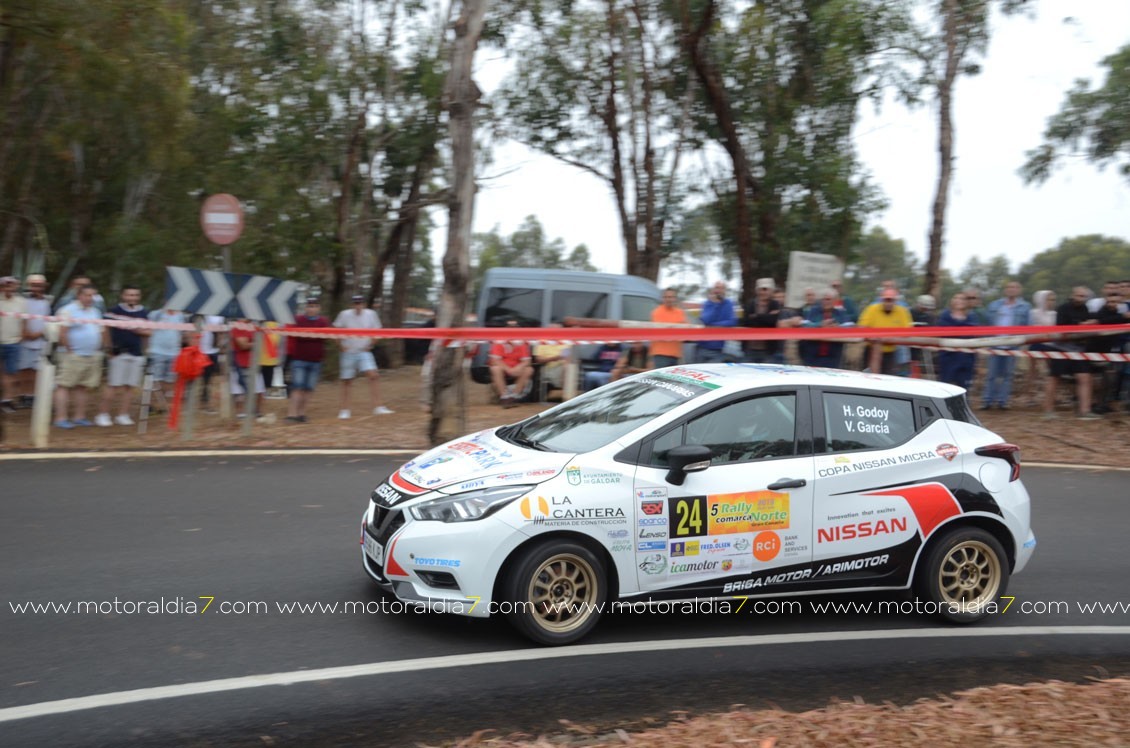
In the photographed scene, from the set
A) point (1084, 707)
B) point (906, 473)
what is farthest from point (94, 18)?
point (1084, 707)

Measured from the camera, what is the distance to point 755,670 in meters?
5.86

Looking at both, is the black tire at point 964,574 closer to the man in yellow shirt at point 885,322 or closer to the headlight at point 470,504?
the headlight at point 470,504

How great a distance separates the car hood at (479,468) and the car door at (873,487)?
172 centimetres

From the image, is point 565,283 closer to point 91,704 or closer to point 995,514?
point 995,514

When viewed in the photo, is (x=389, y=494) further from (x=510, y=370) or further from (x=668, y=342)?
(x=510, y=370)

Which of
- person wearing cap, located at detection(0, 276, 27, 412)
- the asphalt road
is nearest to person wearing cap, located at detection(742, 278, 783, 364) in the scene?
the asphalt road

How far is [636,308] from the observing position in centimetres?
1809

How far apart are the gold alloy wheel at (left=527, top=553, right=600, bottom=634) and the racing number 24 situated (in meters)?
0.57

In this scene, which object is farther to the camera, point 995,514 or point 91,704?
point 995,514

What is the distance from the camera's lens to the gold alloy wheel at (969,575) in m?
6.86

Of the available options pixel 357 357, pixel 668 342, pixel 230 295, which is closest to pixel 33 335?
pixel 230 295

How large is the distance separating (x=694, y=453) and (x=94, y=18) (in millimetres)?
14138

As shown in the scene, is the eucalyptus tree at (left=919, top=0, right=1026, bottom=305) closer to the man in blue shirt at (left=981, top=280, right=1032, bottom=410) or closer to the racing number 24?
the man in blue shirt at (left=981, top=280, right=1032, bottom=410)

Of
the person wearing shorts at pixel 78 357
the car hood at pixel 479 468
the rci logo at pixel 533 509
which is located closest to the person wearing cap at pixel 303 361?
the person wearing shorts at pixel 78 357
